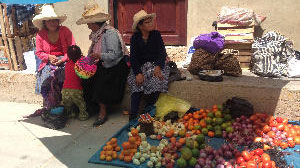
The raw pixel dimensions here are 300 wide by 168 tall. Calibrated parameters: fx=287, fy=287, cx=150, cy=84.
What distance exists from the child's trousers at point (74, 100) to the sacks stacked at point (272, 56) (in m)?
2.86

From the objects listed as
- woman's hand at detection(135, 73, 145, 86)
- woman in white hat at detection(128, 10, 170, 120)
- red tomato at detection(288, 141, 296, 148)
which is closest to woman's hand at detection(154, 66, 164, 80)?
woman in white hat at detection(128, 10, 170, 120)

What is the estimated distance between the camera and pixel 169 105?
4348 mm

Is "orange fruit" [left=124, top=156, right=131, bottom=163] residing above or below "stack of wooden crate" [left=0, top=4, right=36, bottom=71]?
below

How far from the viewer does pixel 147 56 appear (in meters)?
4.37

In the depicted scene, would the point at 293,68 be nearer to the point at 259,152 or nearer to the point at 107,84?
the point at 259,152

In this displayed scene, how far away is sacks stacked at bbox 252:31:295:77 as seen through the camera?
4.54 metres

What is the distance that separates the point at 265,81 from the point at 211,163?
1.87m

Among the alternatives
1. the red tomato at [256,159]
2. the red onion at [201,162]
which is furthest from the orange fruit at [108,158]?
the red tomato at [256,159]

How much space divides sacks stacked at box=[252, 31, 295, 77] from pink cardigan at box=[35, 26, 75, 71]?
3.13 m

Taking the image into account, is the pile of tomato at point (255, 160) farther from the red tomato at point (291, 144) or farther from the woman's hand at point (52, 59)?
the woman's hand at point (52, 59)

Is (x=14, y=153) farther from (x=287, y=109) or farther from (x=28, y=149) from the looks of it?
(x=287, y=109)

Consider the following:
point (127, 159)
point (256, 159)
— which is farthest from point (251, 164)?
point (127, 159)

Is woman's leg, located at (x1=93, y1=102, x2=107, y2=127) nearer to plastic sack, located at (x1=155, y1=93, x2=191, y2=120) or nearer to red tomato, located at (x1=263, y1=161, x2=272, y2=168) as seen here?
plastic sack, located at (x1=155, y1=93, x2=191, y2=120)

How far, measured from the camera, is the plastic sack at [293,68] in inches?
176
